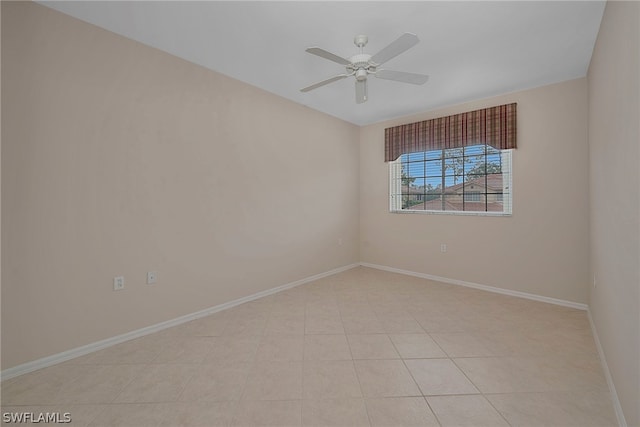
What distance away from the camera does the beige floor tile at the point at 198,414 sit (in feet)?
4.98

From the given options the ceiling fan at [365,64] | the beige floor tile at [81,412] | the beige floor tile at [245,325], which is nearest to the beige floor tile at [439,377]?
the beige floor tile at [245,325]

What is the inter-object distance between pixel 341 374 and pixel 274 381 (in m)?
0.46

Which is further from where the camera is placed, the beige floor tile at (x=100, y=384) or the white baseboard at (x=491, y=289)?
the white baseboard at (x=491, y=289)

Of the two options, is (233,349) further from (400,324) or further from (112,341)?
(400,324)

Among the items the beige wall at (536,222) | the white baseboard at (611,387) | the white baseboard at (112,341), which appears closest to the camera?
the white baseboard at (611,387)

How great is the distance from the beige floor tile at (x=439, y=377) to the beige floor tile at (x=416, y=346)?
0.23ft

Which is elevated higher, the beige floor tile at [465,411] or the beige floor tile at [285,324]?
the beige floor tile at [285,324]

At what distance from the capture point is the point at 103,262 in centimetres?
229

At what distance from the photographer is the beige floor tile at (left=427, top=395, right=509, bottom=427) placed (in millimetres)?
1504

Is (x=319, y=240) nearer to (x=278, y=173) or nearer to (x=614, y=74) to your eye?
(x=278, y=173)

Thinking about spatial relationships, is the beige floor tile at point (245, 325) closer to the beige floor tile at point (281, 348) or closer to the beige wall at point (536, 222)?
the beige floor tile at point (281, 348)

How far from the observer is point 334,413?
62.3 inches

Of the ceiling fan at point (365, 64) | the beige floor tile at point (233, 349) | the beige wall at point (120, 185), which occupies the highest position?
the ceiling fan at point (365, 64)

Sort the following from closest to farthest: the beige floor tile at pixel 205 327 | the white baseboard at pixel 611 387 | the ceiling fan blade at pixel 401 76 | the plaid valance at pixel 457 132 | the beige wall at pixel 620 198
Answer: the beige wall at pixel 620 198
the white baseboard at pixel 611 387
the ceiling fan blade at pixel 401 76
the beige floor tile at pixel 205 327
the plaid valance at pixel 457 132
